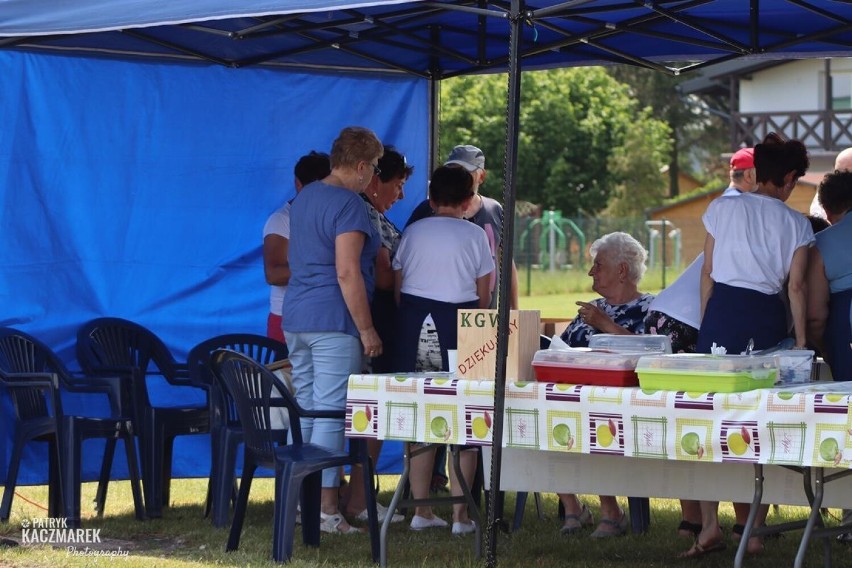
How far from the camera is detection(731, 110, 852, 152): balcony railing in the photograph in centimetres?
3147

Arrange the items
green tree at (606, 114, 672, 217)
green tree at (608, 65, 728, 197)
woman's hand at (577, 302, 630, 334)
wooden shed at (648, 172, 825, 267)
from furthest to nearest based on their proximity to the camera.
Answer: green tree at (608, 65, 728, 197)
green tree at (606, 114, 672, 217)
wooden shed at (648, 172, 825, 267)
woman's hand at (577, 302, 630, 334)

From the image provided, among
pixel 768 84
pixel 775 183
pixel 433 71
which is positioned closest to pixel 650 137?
pixel 768 84

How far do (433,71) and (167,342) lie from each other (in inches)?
79.8

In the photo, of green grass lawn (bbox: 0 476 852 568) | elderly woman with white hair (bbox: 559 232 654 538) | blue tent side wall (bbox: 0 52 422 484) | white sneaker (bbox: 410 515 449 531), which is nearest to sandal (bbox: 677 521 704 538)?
green grass lawn (bbox: 0 476 852 568)

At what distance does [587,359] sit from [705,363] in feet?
1.29

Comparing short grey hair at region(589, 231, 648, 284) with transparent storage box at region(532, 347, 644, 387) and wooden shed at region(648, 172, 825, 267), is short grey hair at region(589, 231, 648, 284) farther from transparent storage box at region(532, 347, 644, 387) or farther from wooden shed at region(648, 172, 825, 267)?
wooden shed at region(648, 172, 825, 267)

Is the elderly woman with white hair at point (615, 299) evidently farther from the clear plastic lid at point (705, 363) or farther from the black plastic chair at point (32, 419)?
the black plastic chair at point (32, 419)

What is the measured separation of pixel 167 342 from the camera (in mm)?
7047

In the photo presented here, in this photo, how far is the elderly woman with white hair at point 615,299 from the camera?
561 centimetres

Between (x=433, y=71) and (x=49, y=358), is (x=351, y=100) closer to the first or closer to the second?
(x=433, y=71)

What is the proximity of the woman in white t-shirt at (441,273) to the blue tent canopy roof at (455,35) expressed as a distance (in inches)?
30.6

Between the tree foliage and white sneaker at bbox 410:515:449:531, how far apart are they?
93.2 ft

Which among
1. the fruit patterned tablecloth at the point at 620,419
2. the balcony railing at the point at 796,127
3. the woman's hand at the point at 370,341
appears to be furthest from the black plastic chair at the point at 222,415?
the balcony railing at the point at 796,127

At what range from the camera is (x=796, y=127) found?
31766 millimetres
